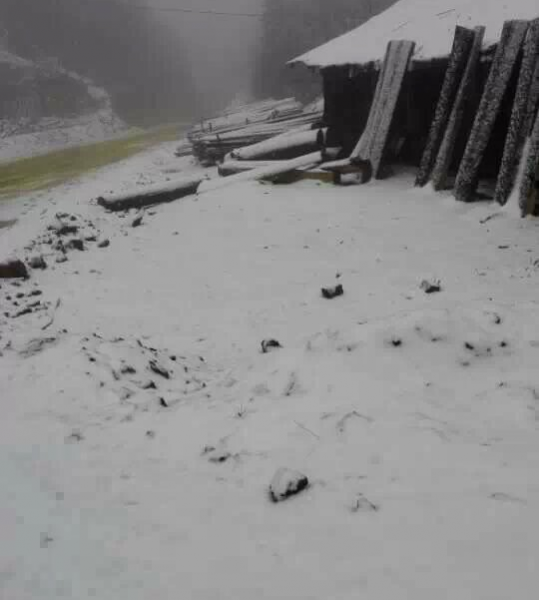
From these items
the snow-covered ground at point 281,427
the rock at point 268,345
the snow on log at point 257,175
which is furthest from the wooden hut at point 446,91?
the rock at point 268,345

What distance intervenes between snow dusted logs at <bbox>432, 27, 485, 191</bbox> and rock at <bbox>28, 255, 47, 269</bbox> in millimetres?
6697

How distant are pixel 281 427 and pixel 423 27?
9.79 m

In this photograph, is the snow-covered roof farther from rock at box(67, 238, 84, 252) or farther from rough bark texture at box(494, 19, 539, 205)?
rock at box(67, 238, 84, 252)

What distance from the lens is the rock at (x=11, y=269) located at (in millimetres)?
6227

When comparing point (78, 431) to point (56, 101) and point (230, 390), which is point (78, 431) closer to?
point (230, 390)

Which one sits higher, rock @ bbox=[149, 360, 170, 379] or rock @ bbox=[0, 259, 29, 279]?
rock @ bbox=[149, 360, 170, 379]

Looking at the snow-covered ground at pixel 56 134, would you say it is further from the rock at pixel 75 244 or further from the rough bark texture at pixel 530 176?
the rough bark texture at pixel 530 176

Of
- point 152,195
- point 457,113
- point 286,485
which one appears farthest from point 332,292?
point 152,195

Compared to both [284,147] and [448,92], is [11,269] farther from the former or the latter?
[284,147]

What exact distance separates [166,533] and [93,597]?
40 cm

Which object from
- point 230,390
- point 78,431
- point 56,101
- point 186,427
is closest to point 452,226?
point 230,390

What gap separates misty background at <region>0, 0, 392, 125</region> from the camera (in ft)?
88.1

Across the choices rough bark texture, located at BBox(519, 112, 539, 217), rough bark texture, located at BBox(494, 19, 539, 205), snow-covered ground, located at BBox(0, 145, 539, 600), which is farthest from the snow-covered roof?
snow-covered ground, located at BBox(0, 145, 539, 600)

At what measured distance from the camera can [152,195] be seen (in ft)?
32.6
